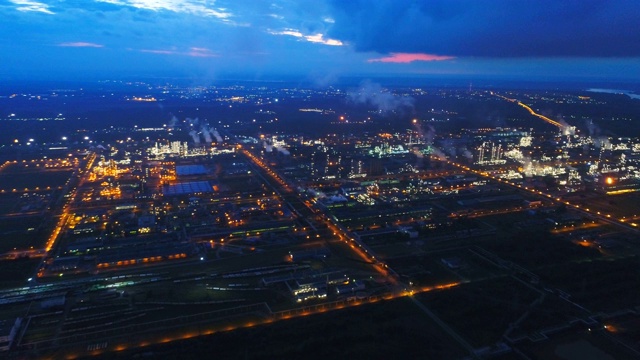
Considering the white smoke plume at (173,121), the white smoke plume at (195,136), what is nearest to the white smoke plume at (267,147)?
the white smoke plume at (195,136)

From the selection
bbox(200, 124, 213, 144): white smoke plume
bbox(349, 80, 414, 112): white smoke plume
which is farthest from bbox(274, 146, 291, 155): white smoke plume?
bbox(349, 80, 414, 112): white smoke plume

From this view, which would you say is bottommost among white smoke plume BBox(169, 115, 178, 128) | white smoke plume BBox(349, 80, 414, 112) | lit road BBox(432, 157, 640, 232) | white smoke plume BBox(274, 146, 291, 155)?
lit road BBox(432, 157, 640, 232)

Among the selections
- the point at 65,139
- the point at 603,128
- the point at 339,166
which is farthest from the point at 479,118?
the point at 65,139

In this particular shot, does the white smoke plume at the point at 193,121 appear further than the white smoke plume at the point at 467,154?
Yes

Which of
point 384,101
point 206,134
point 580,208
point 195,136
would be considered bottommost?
point 580,208

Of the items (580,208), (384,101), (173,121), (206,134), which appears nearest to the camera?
(580,208)

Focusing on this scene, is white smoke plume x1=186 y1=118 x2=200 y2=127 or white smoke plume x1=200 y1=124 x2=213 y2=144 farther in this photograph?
white smoke plume x1=186 y1=118 x2=200 y2=127

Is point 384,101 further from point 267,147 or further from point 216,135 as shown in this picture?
point 267,147

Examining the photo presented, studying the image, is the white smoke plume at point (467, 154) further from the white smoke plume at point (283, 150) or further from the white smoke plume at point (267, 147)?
the white smoke plume at point (267, 147)

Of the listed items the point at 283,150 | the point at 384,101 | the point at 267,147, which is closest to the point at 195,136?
the point at 267,147

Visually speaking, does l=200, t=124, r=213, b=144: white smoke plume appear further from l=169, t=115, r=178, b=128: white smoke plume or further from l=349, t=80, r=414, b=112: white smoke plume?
l=349, t=80, r=414, b=112: white smoke plume

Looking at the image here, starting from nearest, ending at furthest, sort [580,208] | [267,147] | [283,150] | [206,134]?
[580,208] → [283,150] → [267,147] → [206,134]

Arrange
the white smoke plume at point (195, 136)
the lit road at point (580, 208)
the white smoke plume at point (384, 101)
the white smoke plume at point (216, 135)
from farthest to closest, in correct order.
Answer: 1. the white smoke plume at point (384, 101)
2. the white smoke plume at point (216, 135)
3. the white smoke plume at point (195, 136)
4. the lit road at point (580, 208)
